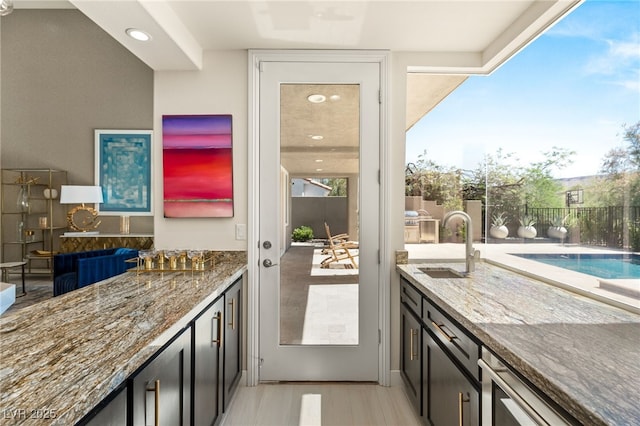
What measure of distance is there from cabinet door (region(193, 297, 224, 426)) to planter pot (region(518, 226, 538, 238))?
189 cm

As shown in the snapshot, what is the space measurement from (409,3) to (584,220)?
149cm

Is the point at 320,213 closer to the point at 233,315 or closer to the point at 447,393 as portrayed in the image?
the point at 233,315

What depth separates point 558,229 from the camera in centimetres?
189

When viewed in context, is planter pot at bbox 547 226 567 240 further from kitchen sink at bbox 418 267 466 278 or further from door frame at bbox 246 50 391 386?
door frame at bbox 246 50 391 386

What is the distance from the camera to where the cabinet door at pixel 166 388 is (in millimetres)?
1074

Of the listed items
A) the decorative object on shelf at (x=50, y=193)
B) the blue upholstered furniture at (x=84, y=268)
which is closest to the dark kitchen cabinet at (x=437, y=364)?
the blue upholstered furniture at (x=84, y=268)

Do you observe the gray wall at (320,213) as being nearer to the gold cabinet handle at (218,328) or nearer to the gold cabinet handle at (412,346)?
the gold cabinet handle at (412,346)

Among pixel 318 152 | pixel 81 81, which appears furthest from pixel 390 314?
pixel 81 81

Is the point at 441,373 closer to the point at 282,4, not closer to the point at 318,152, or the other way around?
the point at 318,152

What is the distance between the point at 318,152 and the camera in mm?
2607

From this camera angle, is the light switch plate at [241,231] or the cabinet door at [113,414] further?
the light switch plate at [241,231]

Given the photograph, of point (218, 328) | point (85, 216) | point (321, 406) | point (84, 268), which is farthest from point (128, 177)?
point (321, 406)

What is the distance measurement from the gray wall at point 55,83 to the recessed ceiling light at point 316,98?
4048mm

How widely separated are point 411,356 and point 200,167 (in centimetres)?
198
